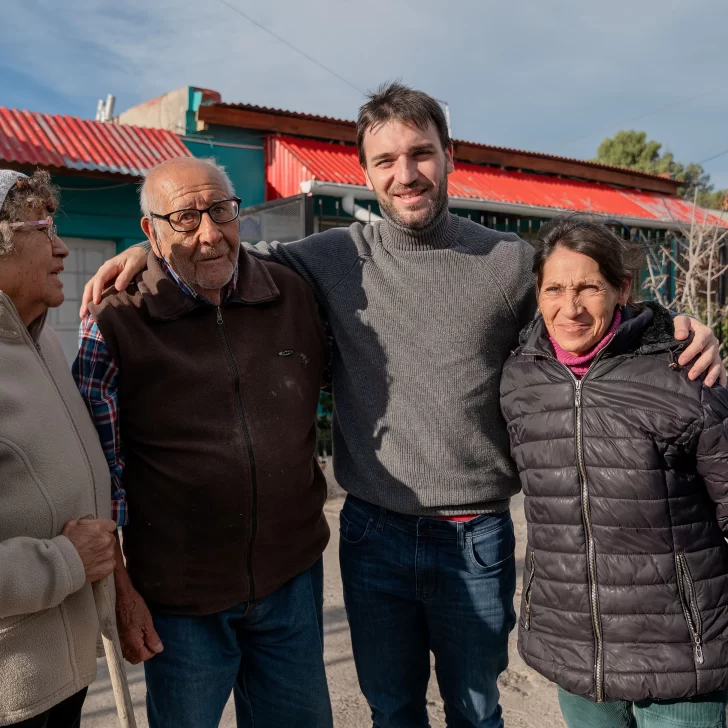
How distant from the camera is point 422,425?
2316 millimetres

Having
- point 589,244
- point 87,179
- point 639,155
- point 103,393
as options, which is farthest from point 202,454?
point 639,155

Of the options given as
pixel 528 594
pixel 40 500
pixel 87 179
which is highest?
pixel 87 179

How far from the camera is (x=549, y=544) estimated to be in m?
2.00

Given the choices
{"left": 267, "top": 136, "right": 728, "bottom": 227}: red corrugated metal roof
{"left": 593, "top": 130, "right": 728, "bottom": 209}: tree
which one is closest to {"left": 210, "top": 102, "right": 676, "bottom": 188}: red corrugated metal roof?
{"left": 267, "top": 136, "right": 728, "bottom": 227}: red corrugated metal roof

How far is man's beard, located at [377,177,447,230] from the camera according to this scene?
7.83 ft

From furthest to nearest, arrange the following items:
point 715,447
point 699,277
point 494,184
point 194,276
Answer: point 494,184 → point 699,277 → point 194,276 → point 715,447

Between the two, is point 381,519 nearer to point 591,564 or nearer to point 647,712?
point 591,564

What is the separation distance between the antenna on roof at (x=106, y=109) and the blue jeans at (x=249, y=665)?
10.3 meters

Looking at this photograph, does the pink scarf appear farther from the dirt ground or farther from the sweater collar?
the dirt ground

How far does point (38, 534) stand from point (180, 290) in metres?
0.81

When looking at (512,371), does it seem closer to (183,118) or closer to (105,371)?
→ (105,371)

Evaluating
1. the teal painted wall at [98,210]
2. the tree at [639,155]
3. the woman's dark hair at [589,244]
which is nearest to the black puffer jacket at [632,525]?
the woman's dark hair at [589,244]

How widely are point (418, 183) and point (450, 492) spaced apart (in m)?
1.00

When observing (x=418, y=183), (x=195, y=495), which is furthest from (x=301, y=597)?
(x=418, y=183)
